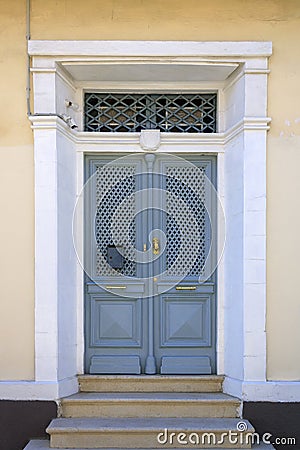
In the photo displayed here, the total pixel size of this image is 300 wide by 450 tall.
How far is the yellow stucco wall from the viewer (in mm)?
6301

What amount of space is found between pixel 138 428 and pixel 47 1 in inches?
165

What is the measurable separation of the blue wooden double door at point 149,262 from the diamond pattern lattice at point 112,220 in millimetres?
11

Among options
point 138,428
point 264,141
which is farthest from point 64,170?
point 138,428

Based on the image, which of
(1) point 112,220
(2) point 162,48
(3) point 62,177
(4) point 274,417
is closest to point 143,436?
(4) point 274,417

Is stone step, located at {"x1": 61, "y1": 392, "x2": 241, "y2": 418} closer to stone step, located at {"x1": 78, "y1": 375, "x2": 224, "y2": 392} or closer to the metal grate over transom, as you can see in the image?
stone step, located at {"x1": 78, "y1": 375, "x2": 224, "y2": 392}

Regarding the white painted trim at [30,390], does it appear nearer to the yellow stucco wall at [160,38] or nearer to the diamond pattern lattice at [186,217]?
the yellow stucco wall at [160,38]

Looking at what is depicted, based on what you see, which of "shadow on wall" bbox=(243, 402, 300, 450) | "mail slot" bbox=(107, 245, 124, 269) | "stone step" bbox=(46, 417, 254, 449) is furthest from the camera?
"mail slot" bbox=(107, 245, 124, 269)

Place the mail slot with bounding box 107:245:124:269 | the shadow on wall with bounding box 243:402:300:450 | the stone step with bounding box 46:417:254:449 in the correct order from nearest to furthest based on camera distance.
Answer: the stone step with bounding box 46:417:254:449
the shadow on wall with bounding box 243:402:300:450
the mail slot with bounding box 107:245:124:269

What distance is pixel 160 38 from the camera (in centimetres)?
630

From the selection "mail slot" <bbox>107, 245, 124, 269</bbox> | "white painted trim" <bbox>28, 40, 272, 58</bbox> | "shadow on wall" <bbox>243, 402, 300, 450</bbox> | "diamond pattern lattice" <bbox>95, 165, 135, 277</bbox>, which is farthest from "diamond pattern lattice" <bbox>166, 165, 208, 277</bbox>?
"shadow on wall" <bbox>243, 402, 300, 450</bbox>

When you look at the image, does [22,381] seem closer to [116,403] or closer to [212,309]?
[116,403]

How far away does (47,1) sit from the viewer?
6.32 meters

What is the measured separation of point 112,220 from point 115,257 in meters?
0.40

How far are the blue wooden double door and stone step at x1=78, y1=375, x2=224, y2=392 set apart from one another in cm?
25
